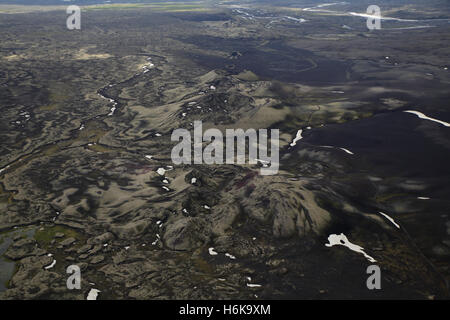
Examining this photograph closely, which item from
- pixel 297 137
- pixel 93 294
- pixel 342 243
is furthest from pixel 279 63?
pixel 93 294

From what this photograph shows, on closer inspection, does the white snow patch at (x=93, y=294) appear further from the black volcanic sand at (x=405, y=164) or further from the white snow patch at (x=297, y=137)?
the white snow patch at (x=297, y=137)

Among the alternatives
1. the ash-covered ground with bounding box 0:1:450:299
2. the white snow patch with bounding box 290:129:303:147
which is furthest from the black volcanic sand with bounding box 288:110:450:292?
the white snow patch with bounding box 290:129:303:147

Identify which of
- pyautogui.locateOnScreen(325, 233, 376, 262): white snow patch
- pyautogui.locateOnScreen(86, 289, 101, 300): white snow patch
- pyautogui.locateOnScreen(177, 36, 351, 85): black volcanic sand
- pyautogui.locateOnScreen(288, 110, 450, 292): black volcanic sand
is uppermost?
pyautogui.locateOnScreen(177, 36, 351, 85): black volcanic sand

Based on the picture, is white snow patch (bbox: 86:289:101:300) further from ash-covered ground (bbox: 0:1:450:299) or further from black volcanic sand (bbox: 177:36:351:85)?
black volcanic sand (bbox: 177:36:351:85)

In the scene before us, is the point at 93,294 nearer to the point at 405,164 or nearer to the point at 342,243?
the point at 342,243

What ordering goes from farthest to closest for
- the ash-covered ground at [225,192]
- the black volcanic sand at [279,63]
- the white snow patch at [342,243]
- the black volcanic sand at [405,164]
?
the black volcanic sand at [279,63] < the black volcanic sand at [405,164] < the white snow patch at [342,243] < the ash-covered ground at [225,192]

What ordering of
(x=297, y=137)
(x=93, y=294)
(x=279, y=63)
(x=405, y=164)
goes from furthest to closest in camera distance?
(x=279, y=63), (x=297, y=137), (x=405, y=164), (x=93, y=294)

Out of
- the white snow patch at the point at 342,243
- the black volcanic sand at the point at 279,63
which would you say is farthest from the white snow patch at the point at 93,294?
the black volcanic sand at the point at 279,63

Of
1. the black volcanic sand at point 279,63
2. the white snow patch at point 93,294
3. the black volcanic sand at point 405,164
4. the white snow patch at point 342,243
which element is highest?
the black volcanic sand at point 279,63

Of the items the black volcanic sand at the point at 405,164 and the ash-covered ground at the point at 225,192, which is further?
the black volcanic sand at the point at 405,164

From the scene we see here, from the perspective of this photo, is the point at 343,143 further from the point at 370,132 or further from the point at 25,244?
the point at 25,244

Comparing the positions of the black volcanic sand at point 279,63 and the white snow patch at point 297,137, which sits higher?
the black volcanic sand at point 279,63

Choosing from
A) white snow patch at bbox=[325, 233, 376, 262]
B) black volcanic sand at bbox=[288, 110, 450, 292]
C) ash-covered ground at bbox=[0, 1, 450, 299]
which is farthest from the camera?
black volcanic sand at bbox=[288, 110, 450, 292]
